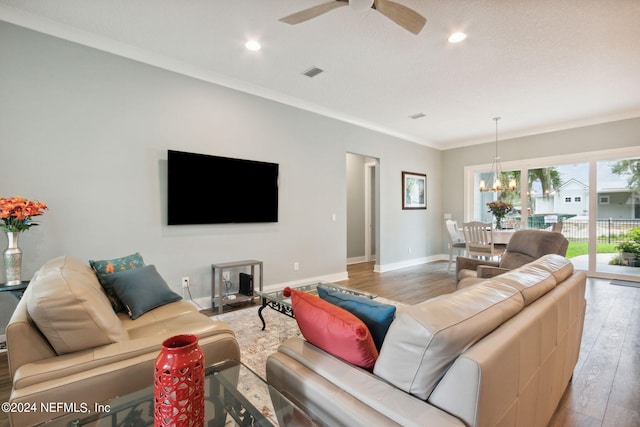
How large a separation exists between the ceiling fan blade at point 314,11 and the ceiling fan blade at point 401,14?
0.25m

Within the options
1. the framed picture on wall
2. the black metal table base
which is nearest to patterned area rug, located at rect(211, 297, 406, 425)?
the black metal table base

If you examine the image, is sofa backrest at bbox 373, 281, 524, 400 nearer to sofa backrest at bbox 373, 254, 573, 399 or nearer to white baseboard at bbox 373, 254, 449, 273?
sofa backrest at bbox 373, 254, 573, 399

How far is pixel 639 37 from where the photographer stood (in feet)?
9.25

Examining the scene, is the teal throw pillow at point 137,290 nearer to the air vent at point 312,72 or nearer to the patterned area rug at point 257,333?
the patterned area rug at point 257,333

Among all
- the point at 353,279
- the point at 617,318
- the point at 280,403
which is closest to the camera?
the point at 280,403

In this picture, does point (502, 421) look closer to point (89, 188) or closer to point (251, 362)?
point (251, 362)

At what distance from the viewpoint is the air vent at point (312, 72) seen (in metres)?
3.46

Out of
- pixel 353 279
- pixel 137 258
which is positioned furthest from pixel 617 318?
→ pixel 137 258

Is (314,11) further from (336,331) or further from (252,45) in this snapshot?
(336,331)

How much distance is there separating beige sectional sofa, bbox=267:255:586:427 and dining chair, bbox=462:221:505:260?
13.5 feet

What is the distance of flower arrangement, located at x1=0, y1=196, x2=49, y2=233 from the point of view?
7.39ft

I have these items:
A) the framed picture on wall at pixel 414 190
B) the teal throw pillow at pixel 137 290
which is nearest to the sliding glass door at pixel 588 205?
the framed picture on wall at pixel 414 190

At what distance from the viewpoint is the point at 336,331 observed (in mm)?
1069

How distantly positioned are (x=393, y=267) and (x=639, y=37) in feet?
14.9
